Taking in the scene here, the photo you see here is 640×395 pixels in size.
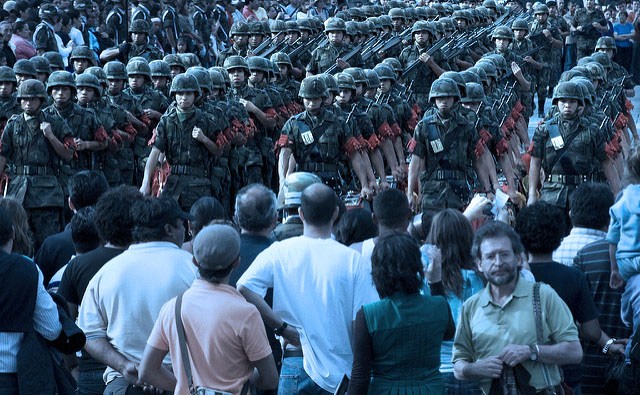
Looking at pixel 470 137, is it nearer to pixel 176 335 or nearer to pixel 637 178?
pixel 637 178

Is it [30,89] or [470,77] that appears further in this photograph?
[470,77]

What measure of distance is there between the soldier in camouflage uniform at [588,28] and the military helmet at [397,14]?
449 cm

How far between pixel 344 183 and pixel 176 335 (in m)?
8.83

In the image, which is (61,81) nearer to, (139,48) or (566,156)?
(566,156)

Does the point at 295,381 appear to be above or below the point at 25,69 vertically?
below

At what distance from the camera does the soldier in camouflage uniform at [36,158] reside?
13453 mm

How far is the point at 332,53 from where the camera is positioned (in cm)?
2328

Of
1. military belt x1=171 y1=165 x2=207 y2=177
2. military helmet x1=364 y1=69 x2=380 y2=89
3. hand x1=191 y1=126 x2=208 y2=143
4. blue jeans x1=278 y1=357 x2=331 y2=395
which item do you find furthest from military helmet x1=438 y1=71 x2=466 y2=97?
blue jeans x1=278 y1=357 x2=331 y2=395

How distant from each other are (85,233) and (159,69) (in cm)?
993

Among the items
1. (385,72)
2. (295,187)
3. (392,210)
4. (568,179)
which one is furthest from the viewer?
(385,72)

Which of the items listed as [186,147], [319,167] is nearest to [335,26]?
[319,167]

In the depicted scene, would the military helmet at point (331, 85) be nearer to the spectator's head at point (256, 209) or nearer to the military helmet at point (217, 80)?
the military helmet at point (217, 80)

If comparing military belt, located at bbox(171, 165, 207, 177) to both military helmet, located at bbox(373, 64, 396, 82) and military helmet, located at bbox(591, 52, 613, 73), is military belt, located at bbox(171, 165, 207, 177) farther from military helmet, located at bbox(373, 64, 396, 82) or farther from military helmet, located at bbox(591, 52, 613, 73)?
military helmet, located at bbox(591, 52, 613, 73)

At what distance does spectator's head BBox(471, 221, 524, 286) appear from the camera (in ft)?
20.9
